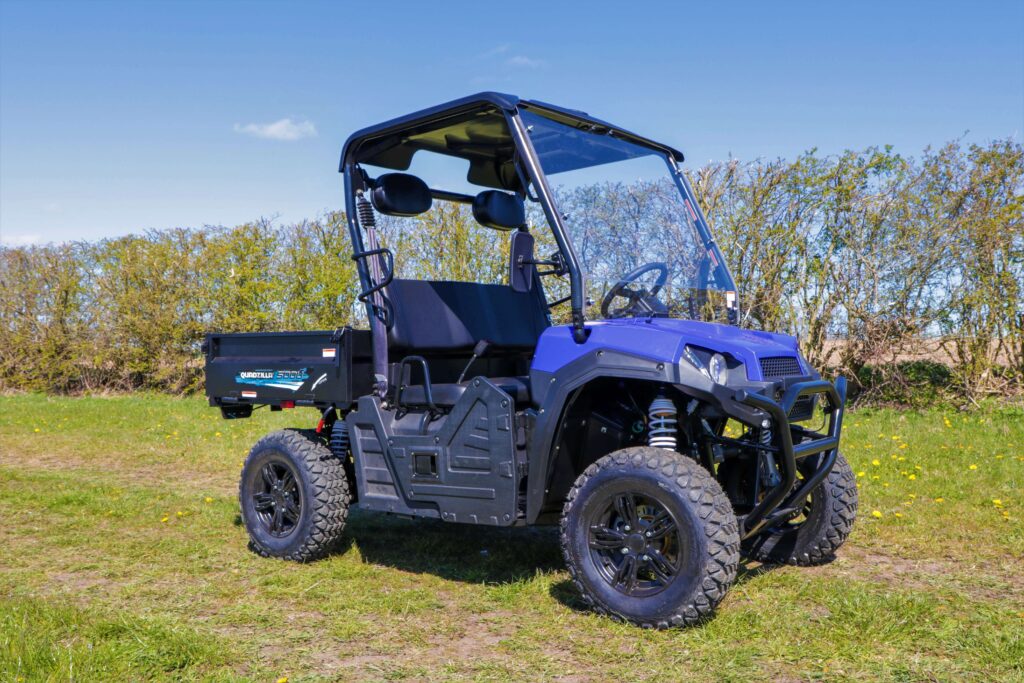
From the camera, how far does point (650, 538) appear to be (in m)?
3.89

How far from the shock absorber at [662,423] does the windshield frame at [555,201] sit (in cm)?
47

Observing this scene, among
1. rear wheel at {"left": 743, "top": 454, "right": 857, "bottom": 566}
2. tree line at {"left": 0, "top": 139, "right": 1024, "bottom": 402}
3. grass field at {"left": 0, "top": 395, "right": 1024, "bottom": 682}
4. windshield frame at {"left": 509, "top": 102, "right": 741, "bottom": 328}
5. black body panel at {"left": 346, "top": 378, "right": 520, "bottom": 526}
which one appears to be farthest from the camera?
tree line at {"left": 0, "top": 139, "right": 1024, "bottom": 402}

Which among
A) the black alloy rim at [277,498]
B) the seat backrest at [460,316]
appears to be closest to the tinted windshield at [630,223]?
the seat backrest at [460,316]

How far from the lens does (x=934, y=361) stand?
10.0m

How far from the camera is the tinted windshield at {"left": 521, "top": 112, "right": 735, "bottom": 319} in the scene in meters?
4.43

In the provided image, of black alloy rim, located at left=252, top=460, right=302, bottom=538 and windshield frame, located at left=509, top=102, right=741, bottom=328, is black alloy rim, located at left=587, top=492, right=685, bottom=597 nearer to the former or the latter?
windshield frame, located at left=509, top=102, right=741, bottom=328

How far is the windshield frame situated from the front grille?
0.62 meters

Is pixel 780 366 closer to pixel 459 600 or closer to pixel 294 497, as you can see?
pixel 459 600

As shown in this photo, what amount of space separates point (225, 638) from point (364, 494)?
130 centimetres

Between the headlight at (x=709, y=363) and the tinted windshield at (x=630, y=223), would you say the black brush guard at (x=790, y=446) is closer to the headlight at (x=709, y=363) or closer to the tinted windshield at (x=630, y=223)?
the headlight at (x=709, y=363)

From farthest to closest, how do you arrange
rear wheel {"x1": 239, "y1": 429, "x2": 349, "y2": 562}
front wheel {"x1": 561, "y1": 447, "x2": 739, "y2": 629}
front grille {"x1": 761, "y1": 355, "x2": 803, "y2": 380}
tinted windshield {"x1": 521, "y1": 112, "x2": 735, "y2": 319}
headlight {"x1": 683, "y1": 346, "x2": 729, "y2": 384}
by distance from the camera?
rear wheel {"x1": 239, "y1": 429, "x2": 349, "y2": 562}
tinted windshield {"x1": 521, "y1": 112, "x2": 735, "y2": 319}
front grille {"x1": 761, "y1": 355, "x2": 803, "y2": 380}
headlight {"x1": 683, "y1": 346, "x2": 729, "y2": 384}
front wheel {"x1": 561, "y1": 447, "x2": 739, "y2": 629}

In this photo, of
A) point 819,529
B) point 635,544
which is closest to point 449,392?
point 635,544

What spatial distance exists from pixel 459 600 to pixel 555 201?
1.84m

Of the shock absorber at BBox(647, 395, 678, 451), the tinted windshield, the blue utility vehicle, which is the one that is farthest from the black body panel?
the tinted windshield
